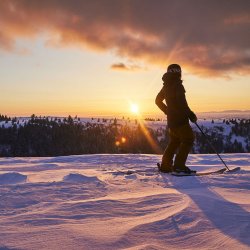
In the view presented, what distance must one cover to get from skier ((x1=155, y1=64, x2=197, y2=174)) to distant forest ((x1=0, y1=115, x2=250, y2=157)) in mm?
75266

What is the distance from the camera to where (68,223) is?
284 centimetres

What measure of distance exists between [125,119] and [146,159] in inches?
4452

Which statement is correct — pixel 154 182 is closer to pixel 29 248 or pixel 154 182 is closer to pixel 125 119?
pixel 29 248

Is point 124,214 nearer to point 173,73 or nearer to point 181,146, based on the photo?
point 181,146

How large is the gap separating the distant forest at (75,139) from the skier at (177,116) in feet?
247

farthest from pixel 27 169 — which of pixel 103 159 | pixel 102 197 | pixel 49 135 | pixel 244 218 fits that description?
pixel 49 135

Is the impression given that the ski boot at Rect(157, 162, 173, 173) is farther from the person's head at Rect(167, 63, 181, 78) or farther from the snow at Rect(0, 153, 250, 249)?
the person's head at Rect(167, 63, 181, 78)

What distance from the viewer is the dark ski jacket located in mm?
6562

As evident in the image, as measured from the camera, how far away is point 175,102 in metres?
6.65

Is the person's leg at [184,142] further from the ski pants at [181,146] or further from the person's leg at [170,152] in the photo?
the person's leg at [170,152]

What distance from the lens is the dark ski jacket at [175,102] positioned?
6562 millimetres

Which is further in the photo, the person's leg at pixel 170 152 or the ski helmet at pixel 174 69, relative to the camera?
the person's leg at pixel 170 152

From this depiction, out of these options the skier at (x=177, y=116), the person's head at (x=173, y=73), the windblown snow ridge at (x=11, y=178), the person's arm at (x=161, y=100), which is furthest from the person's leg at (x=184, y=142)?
the windblown snow ridge at (x=11, y=178)

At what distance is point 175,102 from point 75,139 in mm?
87202
